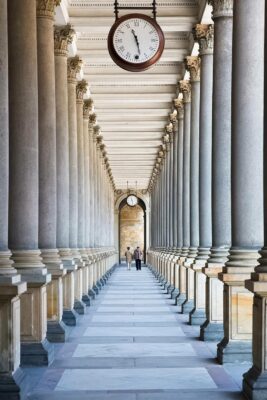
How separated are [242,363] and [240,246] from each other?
2.06 meters

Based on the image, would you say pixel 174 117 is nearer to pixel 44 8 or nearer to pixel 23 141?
pixel 44 8

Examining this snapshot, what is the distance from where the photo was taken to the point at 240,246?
13711mm

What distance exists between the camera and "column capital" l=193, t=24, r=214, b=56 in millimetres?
22141

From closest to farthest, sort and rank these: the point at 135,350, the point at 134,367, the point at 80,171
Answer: the point at 134,367 → the point at 135,350 → the point at 80,171

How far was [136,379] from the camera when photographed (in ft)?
39.9

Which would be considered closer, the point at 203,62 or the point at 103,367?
the point at 103,367

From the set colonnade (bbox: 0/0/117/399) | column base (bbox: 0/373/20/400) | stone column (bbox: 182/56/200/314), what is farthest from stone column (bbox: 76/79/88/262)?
column base (bbox: 0/373/20/400)

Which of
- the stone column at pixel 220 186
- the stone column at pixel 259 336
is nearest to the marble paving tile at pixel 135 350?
the stone column at pixel 220 186

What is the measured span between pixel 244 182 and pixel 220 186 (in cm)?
343

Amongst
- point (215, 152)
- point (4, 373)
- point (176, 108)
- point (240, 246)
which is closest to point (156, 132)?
point (176, 108)

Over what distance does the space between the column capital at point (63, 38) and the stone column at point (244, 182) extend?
30.1 feet

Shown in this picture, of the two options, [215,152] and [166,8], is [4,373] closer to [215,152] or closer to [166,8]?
[215,152]

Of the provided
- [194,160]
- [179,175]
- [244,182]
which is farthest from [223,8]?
[179,175]

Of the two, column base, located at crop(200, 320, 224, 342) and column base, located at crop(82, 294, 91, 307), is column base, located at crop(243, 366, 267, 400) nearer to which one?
column base, located at crop(200, 320, 224, 342)
